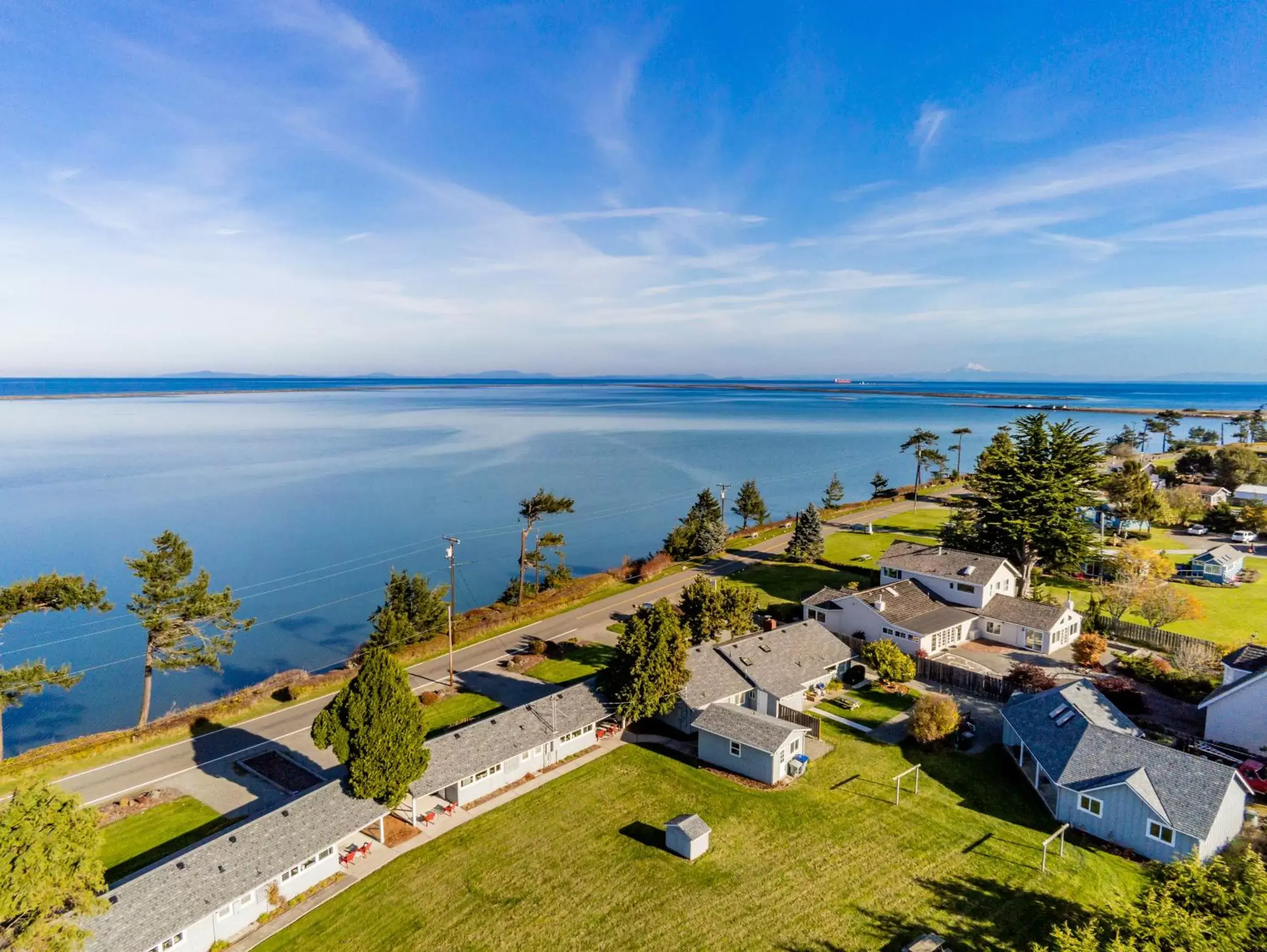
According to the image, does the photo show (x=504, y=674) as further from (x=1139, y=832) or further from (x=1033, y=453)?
(x=1033, y=453)

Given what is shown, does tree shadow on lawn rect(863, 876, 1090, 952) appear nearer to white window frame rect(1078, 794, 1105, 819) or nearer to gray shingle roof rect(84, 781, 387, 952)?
white window frame rect(1078, 794, 1105, 819)

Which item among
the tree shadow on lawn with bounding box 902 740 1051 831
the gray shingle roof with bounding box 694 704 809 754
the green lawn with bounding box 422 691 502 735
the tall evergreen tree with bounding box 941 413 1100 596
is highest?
the tall evergreen tree with bounding box 941 413 1100 596

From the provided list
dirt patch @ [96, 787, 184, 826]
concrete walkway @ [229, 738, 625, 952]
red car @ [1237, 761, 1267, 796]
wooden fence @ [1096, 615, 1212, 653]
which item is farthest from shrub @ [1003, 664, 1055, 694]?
dirt patch @ [96, 787, 184, 826]

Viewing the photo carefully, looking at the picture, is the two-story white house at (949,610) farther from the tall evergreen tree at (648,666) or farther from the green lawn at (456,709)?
the green lawn at (456,709)

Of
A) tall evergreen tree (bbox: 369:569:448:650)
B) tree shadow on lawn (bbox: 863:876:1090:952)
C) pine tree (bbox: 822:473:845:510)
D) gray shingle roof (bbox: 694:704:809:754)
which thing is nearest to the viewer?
tree shadow on lawn (bbox: 863:876:1090:952)

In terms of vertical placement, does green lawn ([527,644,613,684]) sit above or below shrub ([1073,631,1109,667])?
below

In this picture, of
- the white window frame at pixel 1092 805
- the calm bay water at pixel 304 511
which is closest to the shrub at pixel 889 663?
the white window frame at pixel 1092 805

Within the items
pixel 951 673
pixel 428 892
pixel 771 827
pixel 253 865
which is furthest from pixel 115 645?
pixel 951 673

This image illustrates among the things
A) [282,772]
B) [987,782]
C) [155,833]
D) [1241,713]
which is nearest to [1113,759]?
[987,782]
